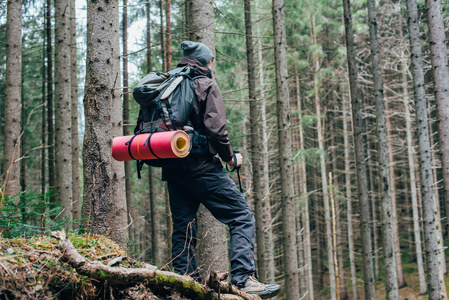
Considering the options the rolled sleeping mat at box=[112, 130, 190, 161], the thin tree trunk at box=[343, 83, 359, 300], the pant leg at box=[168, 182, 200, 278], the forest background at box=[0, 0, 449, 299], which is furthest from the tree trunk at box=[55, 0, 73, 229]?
the thin tree trunk at box=[343, 83, 359, 300]

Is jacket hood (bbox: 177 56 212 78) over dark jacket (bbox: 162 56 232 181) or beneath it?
over

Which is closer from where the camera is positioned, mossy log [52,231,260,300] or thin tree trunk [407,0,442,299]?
mossy log [52,231,260,300]

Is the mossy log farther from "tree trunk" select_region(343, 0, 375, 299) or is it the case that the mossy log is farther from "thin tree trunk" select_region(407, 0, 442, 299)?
"tree trunk" select_region(343, 0, 375, 299)

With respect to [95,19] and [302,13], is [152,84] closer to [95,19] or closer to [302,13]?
[95,19]

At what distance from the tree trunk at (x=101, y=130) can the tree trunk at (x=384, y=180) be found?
9138 millimetres

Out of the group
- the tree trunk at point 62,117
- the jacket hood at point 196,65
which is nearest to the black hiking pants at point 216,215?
the jacket hood at point 196,65

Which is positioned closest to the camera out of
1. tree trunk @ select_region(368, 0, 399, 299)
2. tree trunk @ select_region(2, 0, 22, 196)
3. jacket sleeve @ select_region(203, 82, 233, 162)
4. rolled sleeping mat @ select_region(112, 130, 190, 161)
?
rolled sleeping mat @ select_region(112, 130, 190, 161)

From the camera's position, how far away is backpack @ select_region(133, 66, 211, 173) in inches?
141

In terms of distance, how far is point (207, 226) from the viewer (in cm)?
567

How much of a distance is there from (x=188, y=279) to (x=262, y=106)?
15.3m

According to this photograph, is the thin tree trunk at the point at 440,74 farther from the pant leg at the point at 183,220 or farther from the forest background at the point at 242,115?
the pant leg at the point at 183,220

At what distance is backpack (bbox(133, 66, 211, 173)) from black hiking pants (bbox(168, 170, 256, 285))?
0.32 m

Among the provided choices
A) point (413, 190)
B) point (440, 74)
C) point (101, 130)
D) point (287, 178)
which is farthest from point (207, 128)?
point (413, 190)

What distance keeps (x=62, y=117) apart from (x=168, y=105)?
296 inches
